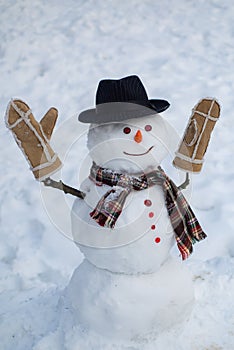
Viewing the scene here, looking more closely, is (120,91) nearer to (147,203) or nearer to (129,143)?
(129,143)

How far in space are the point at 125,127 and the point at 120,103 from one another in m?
0.07

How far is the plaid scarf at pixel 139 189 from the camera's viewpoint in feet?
4.63

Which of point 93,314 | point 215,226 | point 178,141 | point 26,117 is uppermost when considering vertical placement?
point 26,117

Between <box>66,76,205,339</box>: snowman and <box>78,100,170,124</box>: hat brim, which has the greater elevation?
<box>78,100,170,124</box>: hat brim

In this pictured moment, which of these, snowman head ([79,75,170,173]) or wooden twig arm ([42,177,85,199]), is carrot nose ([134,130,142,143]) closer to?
snowman head ([79,75,170,173])

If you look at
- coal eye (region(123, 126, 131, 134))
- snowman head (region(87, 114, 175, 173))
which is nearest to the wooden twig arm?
snowman head (region(87, 114, 175, 173))

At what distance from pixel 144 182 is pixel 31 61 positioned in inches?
101

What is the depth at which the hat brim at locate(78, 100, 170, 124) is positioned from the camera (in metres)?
1.38

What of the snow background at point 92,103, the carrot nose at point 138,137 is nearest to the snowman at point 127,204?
the carrot nose at point 138,137

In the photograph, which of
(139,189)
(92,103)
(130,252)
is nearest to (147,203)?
(139,189)

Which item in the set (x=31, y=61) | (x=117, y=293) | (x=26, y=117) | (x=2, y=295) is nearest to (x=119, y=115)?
(x=26, y=117)

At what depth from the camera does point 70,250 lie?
231 cm

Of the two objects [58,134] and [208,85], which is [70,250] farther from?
[208,85]

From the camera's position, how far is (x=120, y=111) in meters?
1.38
